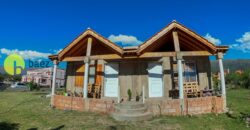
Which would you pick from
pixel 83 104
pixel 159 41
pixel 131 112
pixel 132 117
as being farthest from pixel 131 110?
pixel 159 41

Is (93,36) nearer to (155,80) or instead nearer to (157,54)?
(157,54)

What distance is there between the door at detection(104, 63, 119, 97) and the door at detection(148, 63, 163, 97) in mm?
2259

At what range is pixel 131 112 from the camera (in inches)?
418

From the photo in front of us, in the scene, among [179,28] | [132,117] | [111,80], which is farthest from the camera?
[111,80]

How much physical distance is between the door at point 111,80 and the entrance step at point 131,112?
321 cm

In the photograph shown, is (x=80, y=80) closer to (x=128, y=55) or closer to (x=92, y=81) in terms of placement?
(x=92, y=81)

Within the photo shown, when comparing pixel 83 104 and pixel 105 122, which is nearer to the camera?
pixel 105 122

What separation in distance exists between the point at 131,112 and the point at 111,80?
458 cm

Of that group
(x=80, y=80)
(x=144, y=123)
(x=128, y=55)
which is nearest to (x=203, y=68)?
(x=128, y=55)

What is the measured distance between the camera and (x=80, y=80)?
1631 cm

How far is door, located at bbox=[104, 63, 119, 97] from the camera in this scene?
48.3ft

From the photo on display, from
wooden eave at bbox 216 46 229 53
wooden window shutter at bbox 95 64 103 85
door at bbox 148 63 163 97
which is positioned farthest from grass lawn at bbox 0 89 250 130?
wooden window shutter at bbox 95 64 103 85

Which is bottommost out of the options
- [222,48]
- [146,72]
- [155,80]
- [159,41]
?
[155,80]

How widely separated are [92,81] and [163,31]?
6.58 meters
